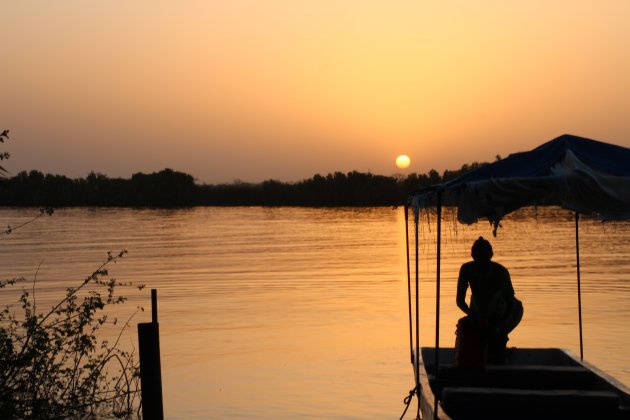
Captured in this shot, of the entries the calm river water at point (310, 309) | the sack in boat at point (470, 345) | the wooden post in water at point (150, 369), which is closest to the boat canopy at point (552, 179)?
the sack in boat at point (470, 345)

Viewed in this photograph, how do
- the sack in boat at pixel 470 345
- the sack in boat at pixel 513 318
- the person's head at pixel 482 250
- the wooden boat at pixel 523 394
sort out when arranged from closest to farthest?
the wooden boat at pixel 523 394
the person's head at pixel 482 250
the sack in boat at pixel 470 345
the sack in boat at pixel 513 318

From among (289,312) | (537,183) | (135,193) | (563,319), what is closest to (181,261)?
(289,312)

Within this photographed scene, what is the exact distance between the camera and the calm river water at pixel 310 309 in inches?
593

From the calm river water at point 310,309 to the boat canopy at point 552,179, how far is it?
259 cm

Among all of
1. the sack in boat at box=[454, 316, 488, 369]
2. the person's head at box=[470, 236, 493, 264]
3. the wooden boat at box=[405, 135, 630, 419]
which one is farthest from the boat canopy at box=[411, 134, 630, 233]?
the sack in boat at box=[454, 316, 488, 369]

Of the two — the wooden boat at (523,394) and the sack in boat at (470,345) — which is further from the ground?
the sack in boat at (470,345)

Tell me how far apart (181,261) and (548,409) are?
115 feet

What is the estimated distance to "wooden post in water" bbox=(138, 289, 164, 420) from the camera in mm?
9906

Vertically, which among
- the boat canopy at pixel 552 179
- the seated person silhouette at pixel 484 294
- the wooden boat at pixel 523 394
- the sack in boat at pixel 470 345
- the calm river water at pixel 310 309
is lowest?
the calm river water at pixel 310 309

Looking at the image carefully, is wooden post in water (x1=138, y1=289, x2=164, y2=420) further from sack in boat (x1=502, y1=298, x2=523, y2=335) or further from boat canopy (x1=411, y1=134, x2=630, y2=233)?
sack in boat (x1=502, y1=298, x2=523, y2=335)

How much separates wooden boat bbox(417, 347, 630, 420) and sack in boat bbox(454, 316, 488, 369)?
116 mm

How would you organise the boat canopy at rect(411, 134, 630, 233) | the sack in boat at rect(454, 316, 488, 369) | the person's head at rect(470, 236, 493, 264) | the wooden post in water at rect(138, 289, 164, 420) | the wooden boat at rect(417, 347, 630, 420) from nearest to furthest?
the boat canopy at rect(411, 134, 630, 233) → the wooden boat at rect(417, 347, 630, 420) → the wooden post in water at rect(138, 289, 164, 420) → the person's head at rect(470, 236, 493, 264) → the sack in boat at rect(454, 316, 488, 369)

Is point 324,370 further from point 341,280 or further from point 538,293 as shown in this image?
point 341,280

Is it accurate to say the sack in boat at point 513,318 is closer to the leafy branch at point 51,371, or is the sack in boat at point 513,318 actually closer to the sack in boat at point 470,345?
the sack in boat at point 470,345
